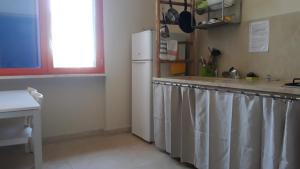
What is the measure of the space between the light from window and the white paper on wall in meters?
2.02

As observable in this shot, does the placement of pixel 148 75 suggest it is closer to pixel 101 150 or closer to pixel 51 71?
pixel 101 150

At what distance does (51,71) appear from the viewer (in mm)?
3057

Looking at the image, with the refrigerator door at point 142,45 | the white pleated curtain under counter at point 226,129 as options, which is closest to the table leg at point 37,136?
the white pleated curtain under counter at point 226,129

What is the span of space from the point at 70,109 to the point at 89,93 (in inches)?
13.0

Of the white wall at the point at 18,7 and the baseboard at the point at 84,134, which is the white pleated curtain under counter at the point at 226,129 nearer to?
the baseboard at the point at 84,134

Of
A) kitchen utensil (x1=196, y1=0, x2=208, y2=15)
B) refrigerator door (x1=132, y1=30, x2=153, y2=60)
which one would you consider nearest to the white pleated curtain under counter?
refrigerator door (x1=132, y1=30, x2=153, y2=60)

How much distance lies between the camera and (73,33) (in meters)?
3.20

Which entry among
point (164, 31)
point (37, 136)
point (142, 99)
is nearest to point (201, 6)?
point (164, 31)

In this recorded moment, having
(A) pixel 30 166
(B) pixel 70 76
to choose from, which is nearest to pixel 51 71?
(B) pixel 70 76

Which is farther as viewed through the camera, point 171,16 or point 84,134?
point 84,134

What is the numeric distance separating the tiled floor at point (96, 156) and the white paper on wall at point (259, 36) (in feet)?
4.51

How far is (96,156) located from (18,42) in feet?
5.44

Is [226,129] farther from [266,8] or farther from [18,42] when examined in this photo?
[18,42]

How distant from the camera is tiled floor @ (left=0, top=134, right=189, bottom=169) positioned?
2410 mm
